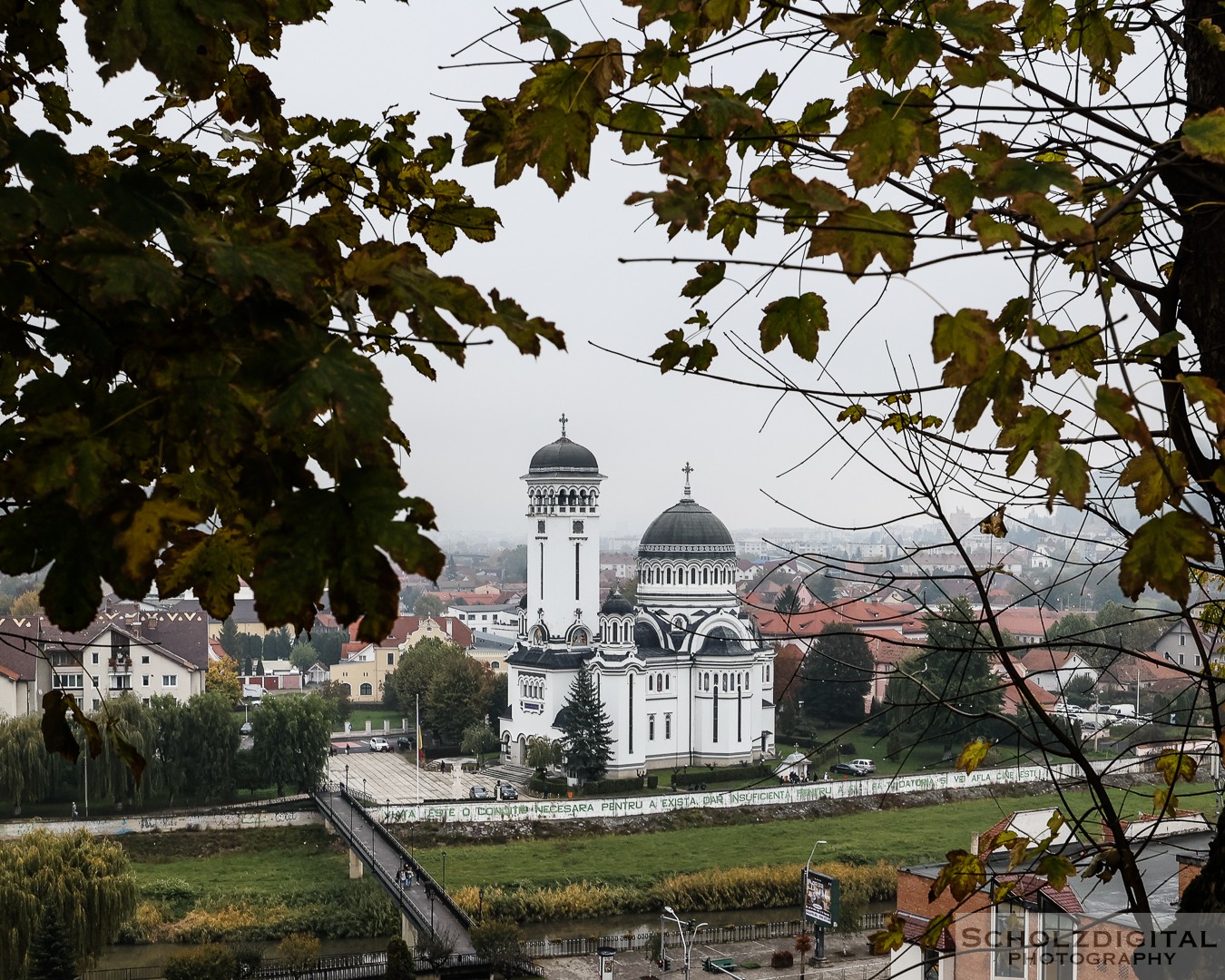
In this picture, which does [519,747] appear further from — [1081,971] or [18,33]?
[18,33]

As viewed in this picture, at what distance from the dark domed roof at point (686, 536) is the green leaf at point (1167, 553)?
3493 cm

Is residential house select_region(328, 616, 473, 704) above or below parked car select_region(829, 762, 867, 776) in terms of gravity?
above

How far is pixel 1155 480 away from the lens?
1.63 meters

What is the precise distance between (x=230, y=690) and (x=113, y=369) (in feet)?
126

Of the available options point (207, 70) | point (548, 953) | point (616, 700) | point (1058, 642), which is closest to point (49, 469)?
point (207, 70)

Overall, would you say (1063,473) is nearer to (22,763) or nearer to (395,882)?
(395,882)

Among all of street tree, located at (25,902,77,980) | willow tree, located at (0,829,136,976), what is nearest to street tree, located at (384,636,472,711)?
willow tree, located at (0,829,136,976)

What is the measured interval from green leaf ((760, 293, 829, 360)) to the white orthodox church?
32.3 m

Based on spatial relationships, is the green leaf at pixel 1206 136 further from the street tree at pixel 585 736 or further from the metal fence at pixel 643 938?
the street tree at pixel 585 736

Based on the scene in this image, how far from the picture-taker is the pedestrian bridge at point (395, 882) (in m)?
18.4

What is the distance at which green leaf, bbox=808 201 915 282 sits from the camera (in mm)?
1591

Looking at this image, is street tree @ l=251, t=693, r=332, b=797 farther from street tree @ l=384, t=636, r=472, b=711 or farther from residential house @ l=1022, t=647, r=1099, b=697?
residential house @ l=1022, t=647, r=1099, b=697

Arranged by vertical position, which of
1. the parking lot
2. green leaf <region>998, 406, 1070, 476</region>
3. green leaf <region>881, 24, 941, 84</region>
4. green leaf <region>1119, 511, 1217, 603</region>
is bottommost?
the parking lot

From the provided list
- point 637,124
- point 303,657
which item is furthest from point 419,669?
point 637,124
